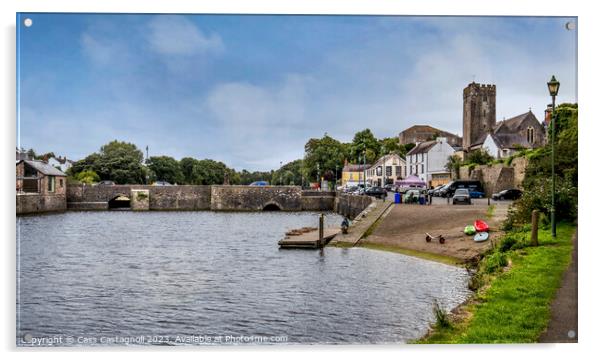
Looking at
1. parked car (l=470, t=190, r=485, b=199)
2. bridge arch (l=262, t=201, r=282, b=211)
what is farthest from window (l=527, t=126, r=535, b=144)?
bridge arch (l=262, t=201, r=282, b=211)

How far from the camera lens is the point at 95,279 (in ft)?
55.8

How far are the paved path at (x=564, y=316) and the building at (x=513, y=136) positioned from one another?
4151 cm

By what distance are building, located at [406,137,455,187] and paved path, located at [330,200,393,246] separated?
20.2 m

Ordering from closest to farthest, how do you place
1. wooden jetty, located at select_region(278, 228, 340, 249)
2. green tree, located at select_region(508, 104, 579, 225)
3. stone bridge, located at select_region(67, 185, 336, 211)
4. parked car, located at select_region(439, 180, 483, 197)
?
1. green tree, located at select_region(508, 104, 579, 225)
2. wooden jetty, located at select_region(278, 228, 340, 249)
3. parked car, located at select_region(439, 180, 483, 197)
4. stone bridge, located at select_region(67, 185, 336, 211)

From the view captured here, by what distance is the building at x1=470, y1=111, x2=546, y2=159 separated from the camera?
1977 inches

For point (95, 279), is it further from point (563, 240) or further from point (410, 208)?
point (410, 208)

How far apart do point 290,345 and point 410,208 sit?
2324cm

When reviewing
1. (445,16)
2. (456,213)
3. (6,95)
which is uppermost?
(445,16)

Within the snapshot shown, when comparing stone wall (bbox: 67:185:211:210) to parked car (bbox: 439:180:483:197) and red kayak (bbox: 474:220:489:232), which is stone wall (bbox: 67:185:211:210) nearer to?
parked car (bbox: 439:180:483:197)

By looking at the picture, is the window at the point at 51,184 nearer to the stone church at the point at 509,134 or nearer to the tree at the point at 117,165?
the tree at the point at 117,165

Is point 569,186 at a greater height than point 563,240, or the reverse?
point 569,186

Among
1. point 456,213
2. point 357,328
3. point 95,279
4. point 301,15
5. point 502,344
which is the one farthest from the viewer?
point 456,213

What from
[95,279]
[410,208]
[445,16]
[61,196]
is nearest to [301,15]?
[445,16]

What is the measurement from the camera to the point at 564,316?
29.1 ft
